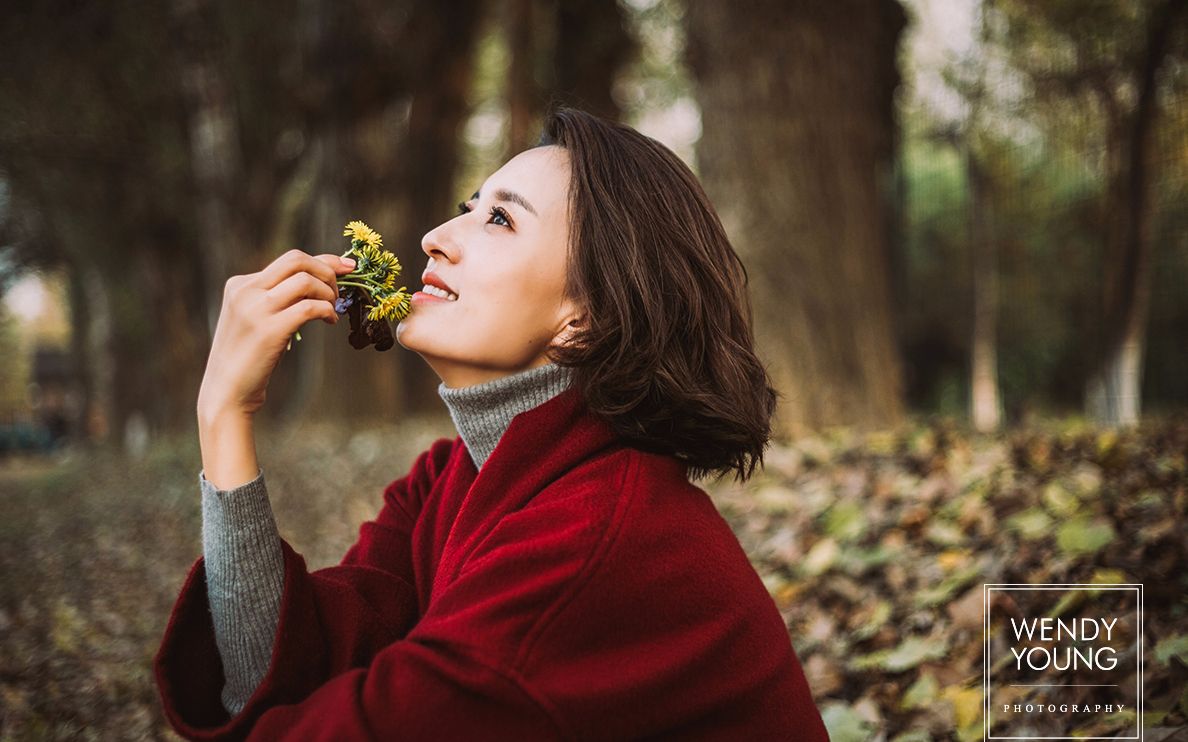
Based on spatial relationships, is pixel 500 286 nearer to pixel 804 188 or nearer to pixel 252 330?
pixel 252 330

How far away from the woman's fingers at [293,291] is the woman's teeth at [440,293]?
201 millimetres

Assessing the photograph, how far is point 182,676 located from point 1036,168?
31.4 feet

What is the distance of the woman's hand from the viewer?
66.0 inches

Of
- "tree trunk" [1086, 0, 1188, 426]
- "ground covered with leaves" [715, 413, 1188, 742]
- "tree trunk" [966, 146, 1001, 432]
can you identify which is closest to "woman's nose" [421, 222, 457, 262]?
"ground covered with leaves" [715, 413, 1188, 742]

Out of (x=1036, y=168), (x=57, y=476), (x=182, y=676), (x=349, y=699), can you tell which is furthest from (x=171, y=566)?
(x=1036, y=168)

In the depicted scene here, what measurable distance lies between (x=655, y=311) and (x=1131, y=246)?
826cm

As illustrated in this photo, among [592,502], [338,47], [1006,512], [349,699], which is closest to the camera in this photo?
[349,699]

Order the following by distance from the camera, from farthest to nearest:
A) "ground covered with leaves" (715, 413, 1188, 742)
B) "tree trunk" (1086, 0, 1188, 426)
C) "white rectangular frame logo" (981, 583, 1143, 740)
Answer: "tree trunk" (1086, 0, 1188, 426)
"ground covered with leaves" (715, 413, 1188, 742)
"white rectangular frame logo" (981, 583, 1143, 740)

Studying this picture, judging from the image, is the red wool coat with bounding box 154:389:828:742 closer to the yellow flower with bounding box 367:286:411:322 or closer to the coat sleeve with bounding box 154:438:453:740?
the coat sleeve with bounding box 154:438:453:740

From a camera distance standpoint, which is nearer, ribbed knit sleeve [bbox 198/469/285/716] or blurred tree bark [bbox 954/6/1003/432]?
ribbed knit sleeve [bbox 198/469/285/716]

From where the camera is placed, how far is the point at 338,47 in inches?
405

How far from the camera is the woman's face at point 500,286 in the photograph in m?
1.79

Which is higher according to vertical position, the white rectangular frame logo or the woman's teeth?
the woman's teeth

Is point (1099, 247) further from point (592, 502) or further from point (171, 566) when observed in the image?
point (592, 502)
